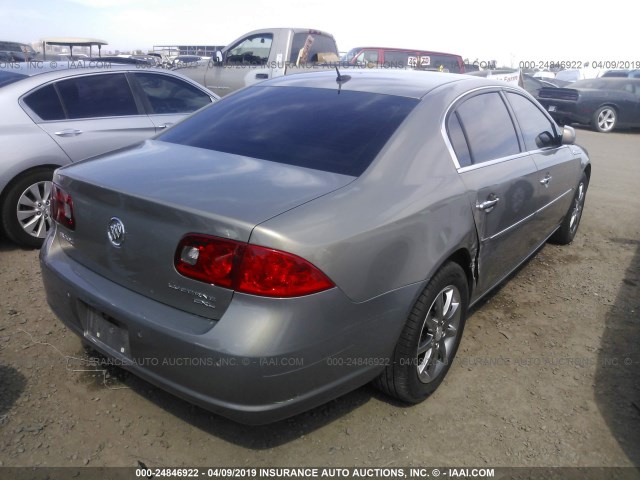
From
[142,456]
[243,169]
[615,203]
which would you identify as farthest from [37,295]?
[615,203]

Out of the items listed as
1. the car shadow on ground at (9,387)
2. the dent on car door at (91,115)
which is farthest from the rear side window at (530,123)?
the car shadow on ground at (9,387)

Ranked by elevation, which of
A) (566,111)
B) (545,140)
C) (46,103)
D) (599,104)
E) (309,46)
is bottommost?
(566,111)

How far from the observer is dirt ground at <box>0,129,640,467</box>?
2.41 metres

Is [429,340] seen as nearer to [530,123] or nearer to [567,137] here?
[530,123]

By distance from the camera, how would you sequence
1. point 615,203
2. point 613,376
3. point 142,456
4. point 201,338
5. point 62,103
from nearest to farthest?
point 201,338
point 142,456
point 613,376
point 62,103
point 615,203

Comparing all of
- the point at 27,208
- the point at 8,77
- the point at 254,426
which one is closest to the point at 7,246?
the point at 27,208

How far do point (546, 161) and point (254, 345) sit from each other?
2912 mm

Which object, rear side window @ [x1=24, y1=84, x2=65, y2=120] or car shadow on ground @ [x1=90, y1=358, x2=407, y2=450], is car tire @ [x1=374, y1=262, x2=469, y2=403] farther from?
rear side window @ [x1=24, y1=84, x2=65, y2=120]

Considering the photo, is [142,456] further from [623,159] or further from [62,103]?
[623,159]

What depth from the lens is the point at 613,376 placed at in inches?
123

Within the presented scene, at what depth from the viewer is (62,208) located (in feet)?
8.75

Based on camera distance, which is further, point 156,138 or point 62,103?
point 62,103

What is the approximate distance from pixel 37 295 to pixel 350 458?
254cm

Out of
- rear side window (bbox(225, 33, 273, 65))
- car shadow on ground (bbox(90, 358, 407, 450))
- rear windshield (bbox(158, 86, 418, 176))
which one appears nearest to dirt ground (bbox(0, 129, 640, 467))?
car shadow on ground (bbox(90, 358, 407, 450))
